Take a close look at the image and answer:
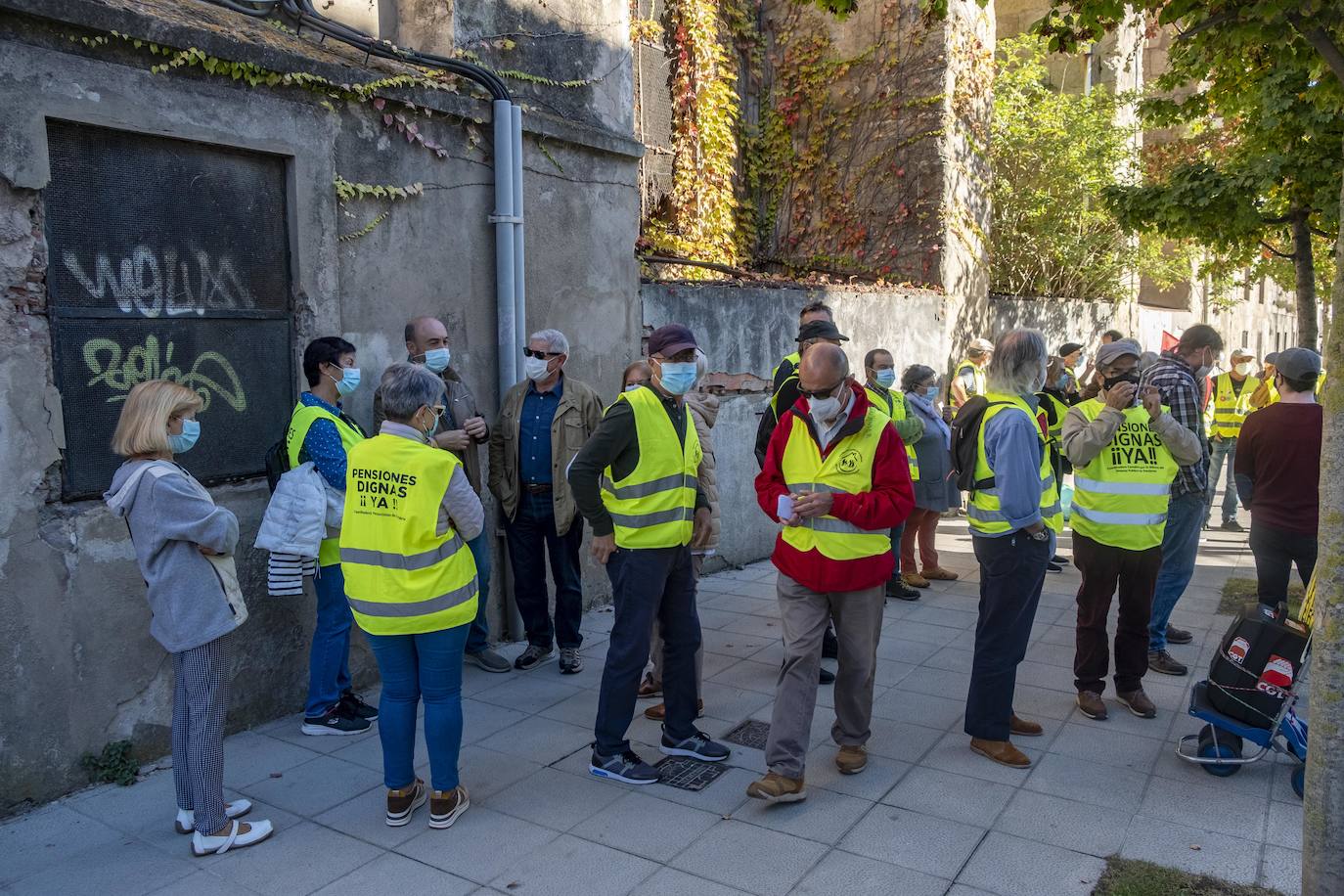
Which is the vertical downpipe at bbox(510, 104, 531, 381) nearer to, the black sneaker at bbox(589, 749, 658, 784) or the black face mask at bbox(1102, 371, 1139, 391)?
the black sneaker at bbox(589, 749, 658, 784)

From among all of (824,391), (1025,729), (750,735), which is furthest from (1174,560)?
(824,391)

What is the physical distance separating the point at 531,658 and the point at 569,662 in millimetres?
268

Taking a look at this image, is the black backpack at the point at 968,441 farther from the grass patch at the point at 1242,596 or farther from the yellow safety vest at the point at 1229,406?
the yellow safety vest at the point at 1229,406

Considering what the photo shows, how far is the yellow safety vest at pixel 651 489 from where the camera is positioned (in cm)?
448

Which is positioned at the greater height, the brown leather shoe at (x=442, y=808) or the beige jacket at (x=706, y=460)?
the beige jacket at (x=706, y=460)

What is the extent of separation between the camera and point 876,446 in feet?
14.0

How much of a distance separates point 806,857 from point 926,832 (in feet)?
1.80

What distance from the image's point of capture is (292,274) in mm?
5355

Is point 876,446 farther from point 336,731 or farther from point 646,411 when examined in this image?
point 336,731

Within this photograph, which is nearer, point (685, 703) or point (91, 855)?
point (91, 855)

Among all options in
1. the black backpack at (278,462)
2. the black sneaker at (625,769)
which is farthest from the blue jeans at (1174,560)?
the black backpack at (278,462)

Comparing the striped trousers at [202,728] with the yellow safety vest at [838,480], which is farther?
the yellow safety vest at [838,480]

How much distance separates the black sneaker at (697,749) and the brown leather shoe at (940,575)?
13.9 ft

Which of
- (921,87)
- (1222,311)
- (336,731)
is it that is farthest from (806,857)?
(1222,311)
